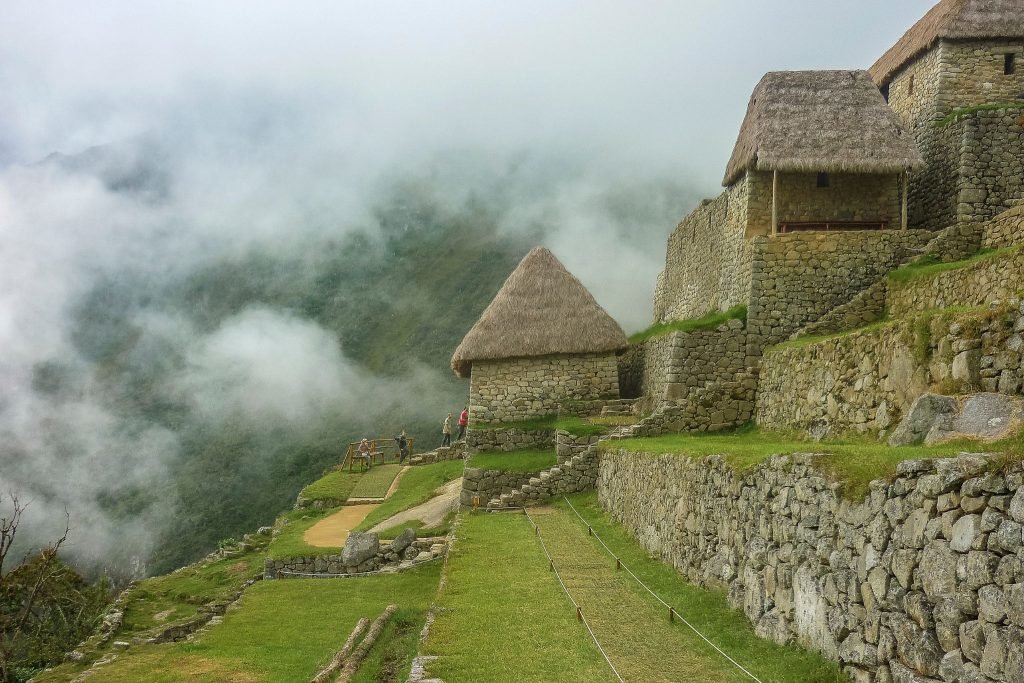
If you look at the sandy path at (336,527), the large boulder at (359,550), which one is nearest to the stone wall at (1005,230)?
the large boulder at (359,550)

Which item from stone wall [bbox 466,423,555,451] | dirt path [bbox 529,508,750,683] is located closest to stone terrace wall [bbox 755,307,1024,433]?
dirt path [bbox 529,508,750,683]

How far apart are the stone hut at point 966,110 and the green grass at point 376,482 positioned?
50.8 feet

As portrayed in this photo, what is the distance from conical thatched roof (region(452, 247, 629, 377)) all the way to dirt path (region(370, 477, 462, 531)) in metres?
3.32

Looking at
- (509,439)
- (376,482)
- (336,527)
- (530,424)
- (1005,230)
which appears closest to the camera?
(1005,230)

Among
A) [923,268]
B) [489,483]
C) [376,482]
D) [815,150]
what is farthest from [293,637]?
[376,482]

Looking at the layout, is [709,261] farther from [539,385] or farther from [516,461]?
[516,461]

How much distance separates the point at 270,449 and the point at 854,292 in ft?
102

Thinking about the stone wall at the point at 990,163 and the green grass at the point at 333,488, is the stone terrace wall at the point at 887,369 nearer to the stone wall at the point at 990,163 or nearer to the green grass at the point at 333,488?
the stone wall at the point at 990,163

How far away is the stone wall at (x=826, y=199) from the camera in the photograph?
17.1 meters

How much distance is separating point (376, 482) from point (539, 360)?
25.7 feet

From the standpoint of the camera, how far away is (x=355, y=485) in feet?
84.1

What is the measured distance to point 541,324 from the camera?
2089 centimetres

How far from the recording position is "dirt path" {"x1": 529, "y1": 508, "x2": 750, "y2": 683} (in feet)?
21.5

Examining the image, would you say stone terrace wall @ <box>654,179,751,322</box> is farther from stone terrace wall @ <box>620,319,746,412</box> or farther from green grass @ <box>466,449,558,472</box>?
green grass @ <box>466,449,558,472</box>
